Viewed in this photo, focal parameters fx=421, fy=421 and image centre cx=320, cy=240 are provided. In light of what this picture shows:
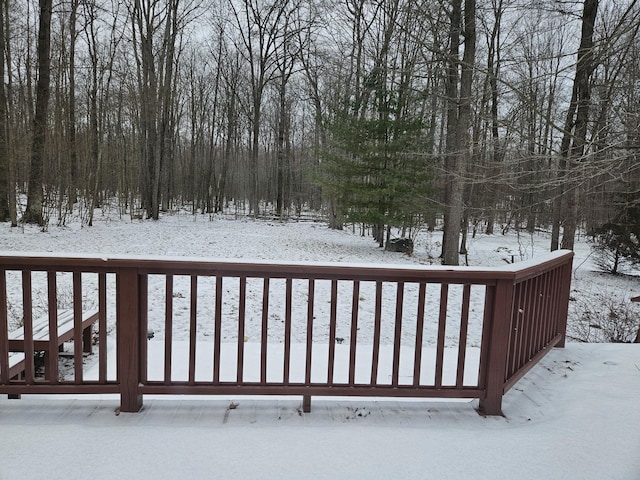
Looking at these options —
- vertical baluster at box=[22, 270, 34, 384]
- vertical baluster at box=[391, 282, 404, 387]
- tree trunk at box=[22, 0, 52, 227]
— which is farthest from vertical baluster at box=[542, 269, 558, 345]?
tree trunk at box=[22, 0, 52, 227]

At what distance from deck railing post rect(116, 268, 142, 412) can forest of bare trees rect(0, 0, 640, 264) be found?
457cm

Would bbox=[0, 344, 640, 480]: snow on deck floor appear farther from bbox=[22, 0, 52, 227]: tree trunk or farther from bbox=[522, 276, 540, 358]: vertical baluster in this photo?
bbox=[22, 0, 52, 227]: tree trunk

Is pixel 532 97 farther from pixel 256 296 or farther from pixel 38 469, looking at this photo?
pixel 38 469

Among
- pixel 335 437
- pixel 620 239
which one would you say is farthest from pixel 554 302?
pixel 620 239

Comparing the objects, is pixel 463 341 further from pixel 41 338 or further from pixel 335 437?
pixel 41 338

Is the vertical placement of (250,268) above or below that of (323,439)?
above

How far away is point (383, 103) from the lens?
14.4 meters

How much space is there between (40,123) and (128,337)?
14.6m

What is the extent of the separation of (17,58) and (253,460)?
24369mm

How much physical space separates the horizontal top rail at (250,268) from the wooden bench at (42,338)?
36.8 inches

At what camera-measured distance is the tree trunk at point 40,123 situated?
13.8 metres

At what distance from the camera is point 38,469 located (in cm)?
205

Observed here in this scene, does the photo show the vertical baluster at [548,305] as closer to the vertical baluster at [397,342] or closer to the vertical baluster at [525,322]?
the vertical baluster at [525,322]

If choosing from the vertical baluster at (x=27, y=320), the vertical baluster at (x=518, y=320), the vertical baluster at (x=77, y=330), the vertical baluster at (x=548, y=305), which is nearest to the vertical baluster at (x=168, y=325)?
the vertical baluster at (x=77, y=330)
